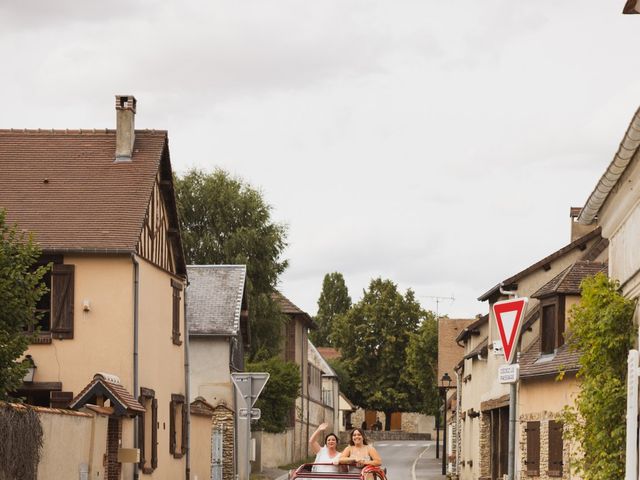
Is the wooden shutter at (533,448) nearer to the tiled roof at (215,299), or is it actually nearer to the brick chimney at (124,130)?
the brick chimney at (124,130)

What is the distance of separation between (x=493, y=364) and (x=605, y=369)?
77.5 ft

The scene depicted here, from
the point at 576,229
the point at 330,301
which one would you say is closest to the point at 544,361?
the point at 576,229

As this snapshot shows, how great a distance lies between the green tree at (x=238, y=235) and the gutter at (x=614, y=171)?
46984 mm

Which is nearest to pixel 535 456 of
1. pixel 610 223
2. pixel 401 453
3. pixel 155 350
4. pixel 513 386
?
pixel 155 350

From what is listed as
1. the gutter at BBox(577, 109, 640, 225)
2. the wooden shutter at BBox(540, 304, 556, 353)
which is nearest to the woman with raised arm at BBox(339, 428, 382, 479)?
the gutter at BBox(577, 109, 640, 225)

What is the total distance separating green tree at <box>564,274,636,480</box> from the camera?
1527 cm

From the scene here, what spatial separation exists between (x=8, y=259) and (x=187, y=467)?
14127 mm

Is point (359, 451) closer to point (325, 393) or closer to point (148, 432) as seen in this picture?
point (148, 432)

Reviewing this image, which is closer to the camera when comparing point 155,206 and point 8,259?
point 8,259

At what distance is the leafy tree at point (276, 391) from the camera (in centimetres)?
5075

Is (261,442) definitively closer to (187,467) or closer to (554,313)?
(187,467)

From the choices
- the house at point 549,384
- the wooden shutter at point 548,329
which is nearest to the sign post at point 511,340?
the house at point 549,384

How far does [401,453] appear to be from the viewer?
74.6 m

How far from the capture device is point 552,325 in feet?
101
